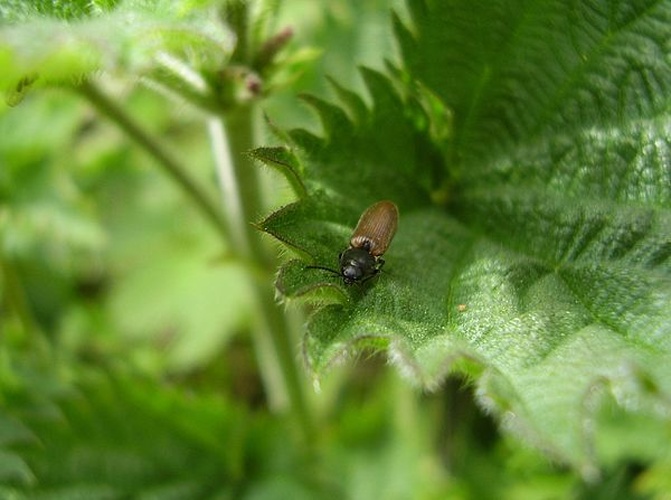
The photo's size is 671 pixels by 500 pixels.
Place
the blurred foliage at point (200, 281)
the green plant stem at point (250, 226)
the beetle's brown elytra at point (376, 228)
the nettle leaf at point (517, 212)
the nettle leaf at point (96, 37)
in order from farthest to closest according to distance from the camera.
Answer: the green plant stem at point (250, 226)
the beetle's brown elytra at point (376, 228)
the blurred foliage at point (200, 281)
the nettle leaf at point (517, 212)
the nettle leaf at point (96, 37)

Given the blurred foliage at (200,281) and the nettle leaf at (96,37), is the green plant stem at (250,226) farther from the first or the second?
the nettle leaf at (96,37)

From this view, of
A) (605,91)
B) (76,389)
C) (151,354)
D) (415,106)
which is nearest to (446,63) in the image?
(415,106)

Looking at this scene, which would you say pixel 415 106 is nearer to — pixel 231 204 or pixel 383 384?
pixel 231 204

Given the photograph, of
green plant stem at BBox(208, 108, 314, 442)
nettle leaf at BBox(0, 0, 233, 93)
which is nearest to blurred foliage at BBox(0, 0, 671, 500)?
nettle leaf at BBox(0, 0, 233, 93)

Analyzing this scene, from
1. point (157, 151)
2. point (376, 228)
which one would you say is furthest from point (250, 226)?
point (157, 151)

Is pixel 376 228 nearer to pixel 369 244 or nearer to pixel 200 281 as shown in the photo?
pixel 369 244

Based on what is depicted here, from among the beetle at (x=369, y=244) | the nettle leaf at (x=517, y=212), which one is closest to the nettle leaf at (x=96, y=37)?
the nettle leaf at (x=517, y=212)
